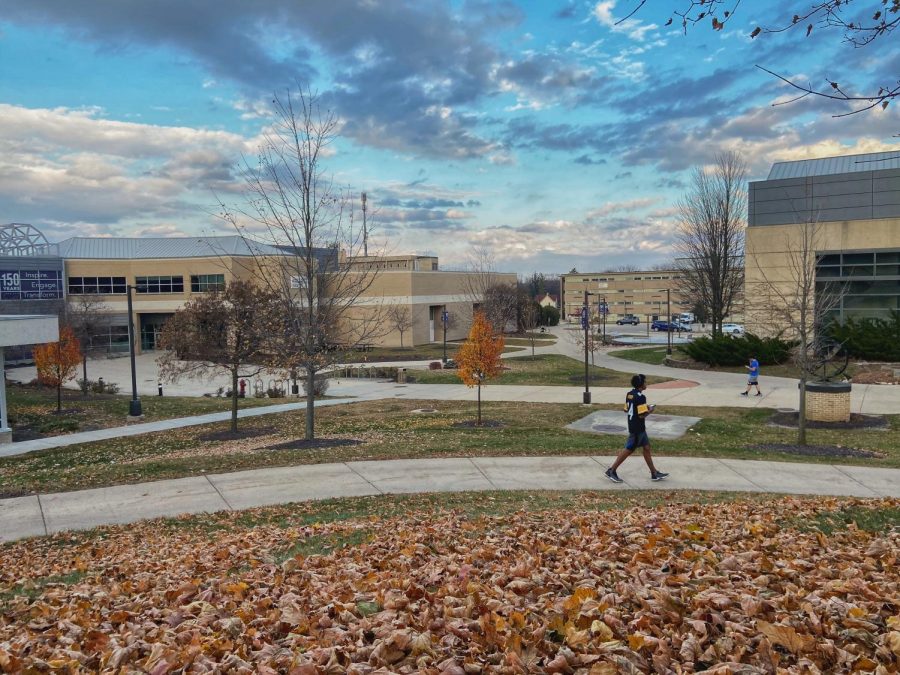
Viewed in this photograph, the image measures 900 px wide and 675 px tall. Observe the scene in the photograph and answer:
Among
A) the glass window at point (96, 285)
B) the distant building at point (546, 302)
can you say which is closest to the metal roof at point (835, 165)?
the glass window at point (96, 285)

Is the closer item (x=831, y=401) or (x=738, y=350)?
(x=831, y=401)

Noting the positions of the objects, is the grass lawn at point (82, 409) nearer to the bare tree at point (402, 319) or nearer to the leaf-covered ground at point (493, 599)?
the leaf-covered ground at point (493, 599)

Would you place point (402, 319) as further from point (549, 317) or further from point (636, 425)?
point (636, 425)

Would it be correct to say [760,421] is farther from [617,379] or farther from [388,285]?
[388,285]

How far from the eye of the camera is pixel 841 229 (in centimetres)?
3309

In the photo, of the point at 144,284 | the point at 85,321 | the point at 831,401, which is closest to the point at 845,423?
the point at 831,401

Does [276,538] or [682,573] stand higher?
[682,573]

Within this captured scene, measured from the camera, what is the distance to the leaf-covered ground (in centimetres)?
381

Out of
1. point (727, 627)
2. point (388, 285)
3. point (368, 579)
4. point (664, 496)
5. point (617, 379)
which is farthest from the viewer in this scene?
point (388, 285)

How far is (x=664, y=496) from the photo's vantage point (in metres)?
10.1

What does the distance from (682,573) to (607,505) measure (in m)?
4.22

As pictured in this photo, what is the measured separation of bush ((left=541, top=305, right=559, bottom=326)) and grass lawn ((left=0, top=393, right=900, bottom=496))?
6854cm

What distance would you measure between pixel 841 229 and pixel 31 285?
58.1 m

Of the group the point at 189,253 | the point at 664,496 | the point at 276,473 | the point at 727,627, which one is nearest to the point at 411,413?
the point at 276,473
